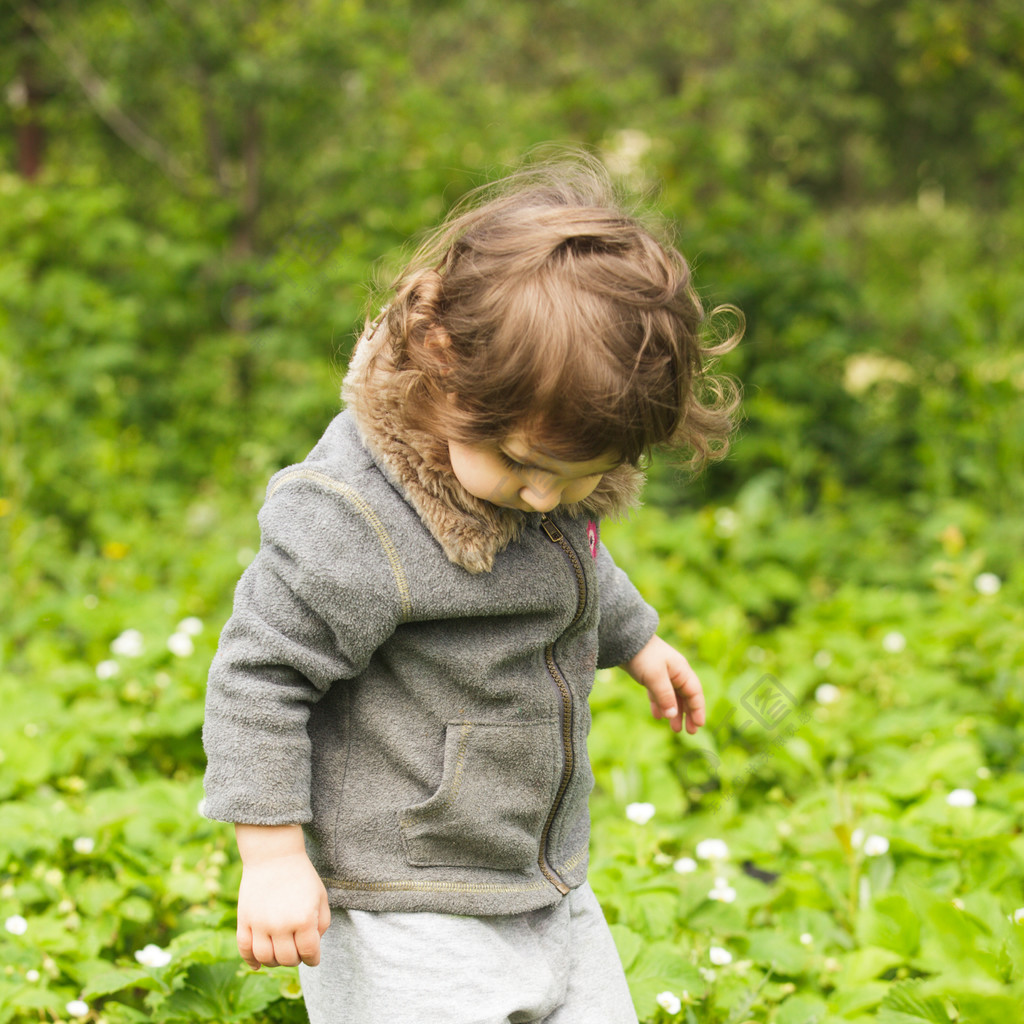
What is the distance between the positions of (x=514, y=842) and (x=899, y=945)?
87 centimetres

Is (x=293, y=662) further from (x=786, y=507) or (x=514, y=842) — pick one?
(x=786, y=507)

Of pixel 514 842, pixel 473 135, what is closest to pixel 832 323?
pixel 473 135

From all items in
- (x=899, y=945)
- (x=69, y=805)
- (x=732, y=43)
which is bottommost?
(x=899, y=945)

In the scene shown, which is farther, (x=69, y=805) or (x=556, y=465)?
(x=69, y=805)

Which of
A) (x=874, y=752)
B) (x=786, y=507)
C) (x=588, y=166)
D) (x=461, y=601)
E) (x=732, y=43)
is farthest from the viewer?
(x=732, y=43)

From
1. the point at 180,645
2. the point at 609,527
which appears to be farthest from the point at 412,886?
the point at 609,527

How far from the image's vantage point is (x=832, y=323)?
18.1 feet

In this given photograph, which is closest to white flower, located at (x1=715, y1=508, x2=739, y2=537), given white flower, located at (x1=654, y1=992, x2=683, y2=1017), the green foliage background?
the green foliage background

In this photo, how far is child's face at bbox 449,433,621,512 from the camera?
118 cm

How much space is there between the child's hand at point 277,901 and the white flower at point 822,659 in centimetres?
241

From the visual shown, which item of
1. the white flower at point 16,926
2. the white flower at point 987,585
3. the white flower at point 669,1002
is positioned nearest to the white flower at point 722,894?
the white flower at point 669,1002

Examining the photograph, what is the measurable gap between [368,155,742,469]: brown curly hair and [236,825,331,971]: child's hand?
522 millimetres

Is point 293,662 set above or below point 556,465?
below

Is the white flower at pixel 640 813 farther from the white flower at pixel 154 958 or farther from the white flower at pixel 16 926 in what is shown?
the white flower at pixel 16 926
